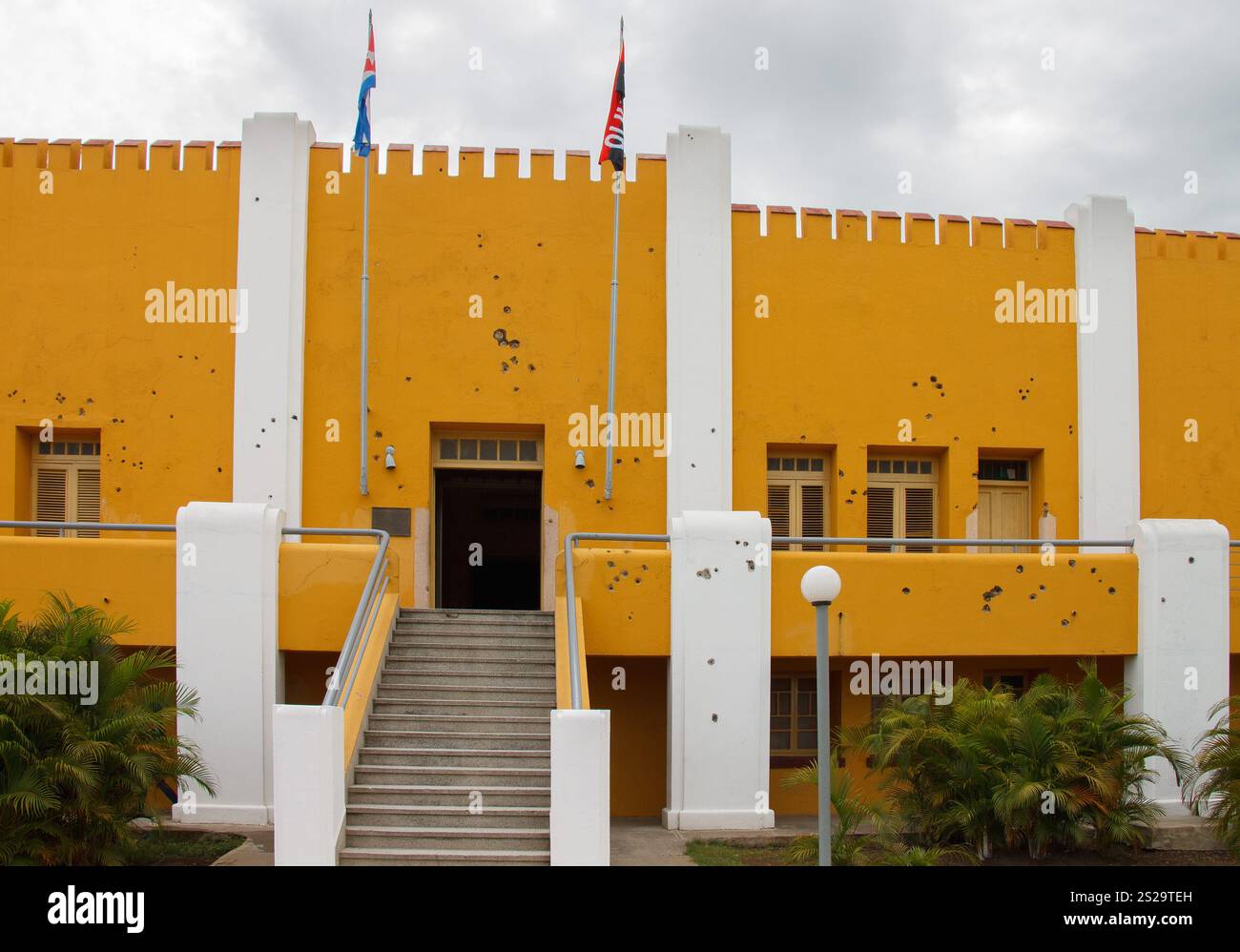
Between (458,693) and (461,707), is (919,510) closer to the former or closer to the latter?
(458,693)

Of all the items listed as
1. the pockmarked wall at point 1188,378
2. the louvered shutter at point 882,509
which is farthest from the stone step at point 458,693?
the pockmarked wall at point 1188,378

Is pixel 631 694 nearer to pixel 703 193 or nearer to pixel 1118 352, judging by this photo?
pixel 703 193

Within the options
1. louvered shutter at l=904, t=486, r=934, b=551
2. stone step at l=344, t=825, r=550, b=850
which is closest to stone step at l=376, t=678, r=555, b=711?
stone step at l=344, t=825, r=550, b=850

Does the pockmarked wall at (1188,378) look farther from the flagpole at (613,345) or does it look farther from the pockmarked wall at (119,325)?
the pockmarked wall at (119,325)

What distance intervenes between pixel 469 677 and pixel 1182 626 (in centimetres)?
859

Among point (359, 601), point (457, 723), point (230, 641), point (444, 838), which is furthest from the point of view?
point (359, 601)

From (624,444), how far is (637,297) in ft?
6.60

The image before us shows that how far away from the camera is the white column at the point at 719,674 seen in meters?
14.6

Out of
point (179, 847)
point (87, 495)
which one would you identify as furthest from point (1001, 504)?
point (87, 495)

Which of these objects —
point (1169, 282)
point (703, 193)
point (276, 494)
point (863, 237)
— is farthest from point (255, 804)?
point (1169, 282)

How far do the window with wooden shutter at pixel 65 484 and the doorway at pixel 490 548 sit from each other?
20.5 feet

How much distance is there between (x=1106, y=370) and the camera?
1830cm

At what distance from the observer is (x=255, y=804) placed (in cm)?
1405

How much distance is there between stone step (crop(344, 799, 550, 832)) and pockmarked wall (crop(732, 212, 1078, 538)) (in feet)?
21.5
